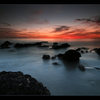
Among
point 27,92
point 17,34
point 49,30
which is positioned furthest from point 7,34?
point 27,92

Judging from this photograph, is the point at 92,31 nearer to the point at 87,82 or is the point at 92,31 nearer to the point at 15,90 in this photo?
the point at 87,82

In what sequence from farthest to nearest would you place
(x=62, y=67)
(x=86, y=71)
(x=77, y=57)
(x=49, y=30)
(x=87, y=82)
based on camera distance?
1. (x=77, y=57)
2. (x=62, y=67)
3. (x=86, y=71)
4. (x=49, y=30)
5. (x=87, y=82)

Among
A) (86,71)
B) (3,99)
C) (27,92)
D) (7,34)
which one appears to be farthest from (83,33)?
(3,99)

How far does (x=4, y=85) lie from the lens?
1.28m

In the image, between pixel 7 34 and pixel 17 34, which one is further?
pixel 17 34

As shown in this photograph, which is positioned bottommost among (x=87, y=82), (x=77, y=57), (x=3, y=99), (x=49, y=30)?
(x=87, y=82)

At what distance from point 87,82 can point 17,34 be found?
323 centimetres

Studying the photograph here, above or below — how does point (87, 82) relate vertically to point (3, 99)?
below

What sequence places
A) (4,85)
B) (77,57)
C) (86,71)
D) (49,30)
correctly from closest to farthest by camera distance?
(4,85) → (49,30) → (86,71) → (77,57)

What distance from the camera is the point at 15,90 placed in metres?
1.17
